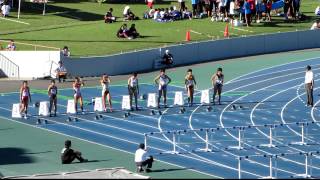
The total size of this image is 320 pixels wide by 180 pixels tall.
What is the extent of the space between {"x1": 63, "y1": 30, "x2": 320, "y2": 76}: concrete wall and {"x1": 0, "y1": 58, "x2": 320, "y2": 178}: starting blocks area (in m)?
2.51

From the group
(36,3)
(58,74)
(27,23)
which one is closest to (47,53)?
(58,74)

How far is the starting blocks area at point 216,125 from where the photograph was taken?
33.4m

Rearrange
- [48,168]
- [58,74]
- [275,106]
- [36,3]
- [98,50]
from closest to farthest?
1. [48,168]
2. [275,106]
3. [58,74]
4. [98,50]
5. [36,3]

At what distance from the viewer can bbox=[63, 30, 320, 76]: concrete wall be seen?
163 feet

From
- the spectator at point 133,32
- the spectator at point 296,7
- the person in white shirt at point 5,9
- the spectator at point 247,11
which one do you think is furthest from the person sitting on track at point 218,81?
the person in white shirt at point 5,9

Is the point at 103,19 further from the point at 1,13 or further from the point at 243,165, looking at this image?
the point at 243,165

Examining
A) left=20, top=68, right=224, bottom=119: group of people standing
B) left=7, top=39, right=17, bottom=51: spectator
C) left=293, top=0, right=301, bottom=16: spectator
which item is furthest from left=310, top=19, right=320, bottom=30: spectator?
left=7, top=39, right=17, bottom=51: spectator

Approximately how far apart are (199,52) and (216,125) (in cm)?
1457

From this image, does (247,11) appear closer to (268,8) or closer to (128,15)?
(268,8)

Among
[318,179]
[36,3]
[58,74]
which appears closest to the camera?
[318,179]

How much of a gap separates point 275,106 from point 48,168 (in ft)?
46.4

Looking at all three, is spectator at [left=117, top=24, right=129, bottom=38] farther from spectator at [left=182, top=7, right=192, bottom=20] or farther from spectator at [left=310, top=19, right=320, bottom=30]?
spectator at [left=310, top=19, right=320, bottom=30]

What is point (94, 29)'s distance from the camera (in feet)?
188

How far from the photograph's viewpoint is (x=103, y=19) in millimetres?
61406
